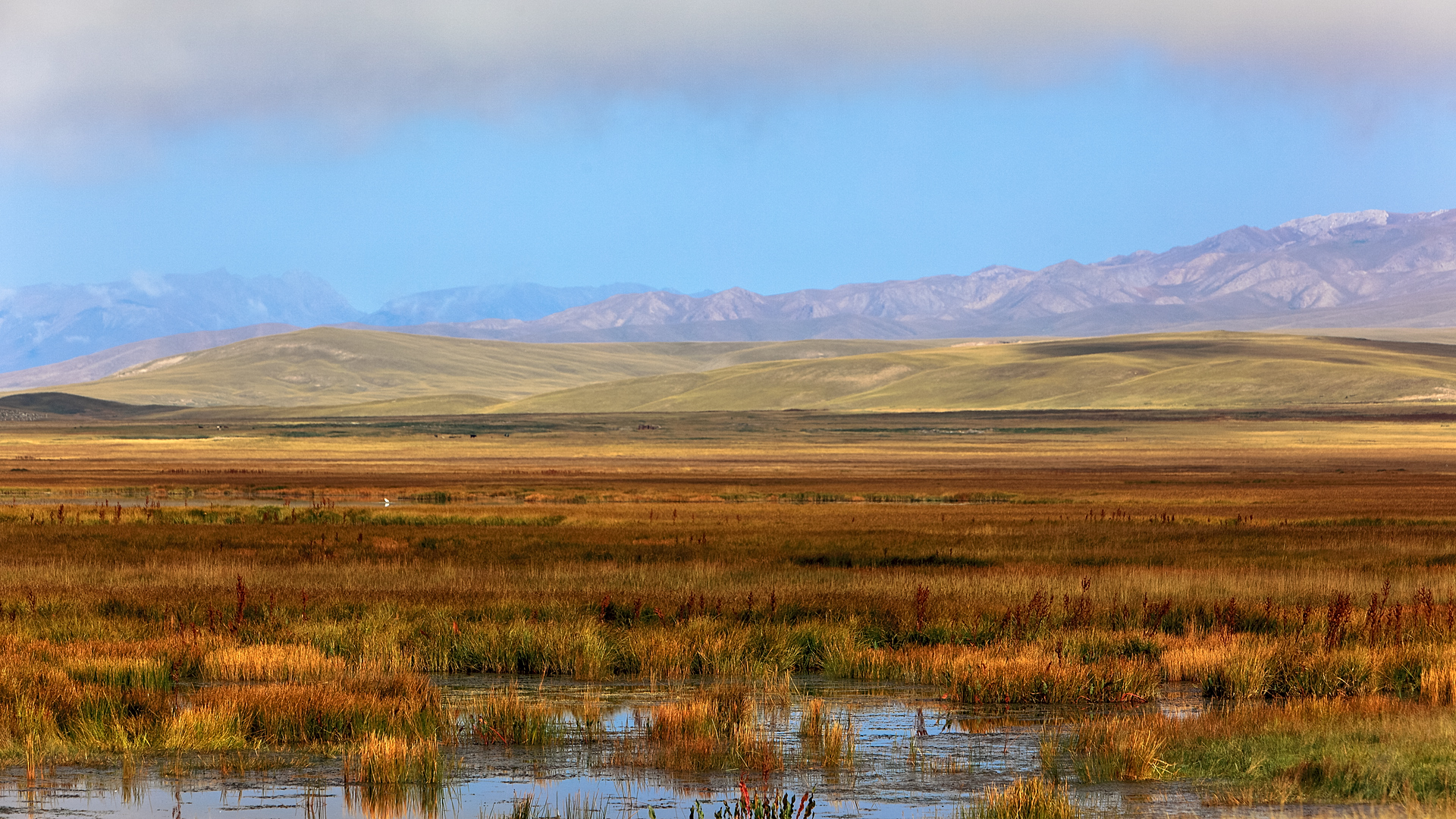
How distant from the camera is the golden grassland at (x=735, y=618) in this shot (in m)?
13.4

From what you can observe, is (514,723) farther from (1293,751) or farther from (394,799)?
(1293,751)

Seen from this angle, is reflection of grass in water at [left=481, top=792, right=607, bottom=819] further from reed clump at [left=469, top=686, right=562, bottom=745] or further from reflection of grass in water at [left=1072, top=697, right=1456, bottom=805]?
reflection of grass in water at [left=1072, top=697, right=1456, bottom=805]

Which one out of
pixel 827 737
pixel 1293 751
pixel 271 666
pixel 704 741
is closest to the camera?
pixel 1293 751

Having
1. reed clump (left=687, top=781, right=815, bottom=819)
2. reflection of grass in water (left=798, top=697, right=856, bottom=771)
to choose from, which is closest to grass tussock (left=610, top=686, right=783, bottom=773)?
reflection of grass in water (left=798, top=697, right=856, bottom=771)

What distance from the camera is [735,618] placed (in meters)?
21.3

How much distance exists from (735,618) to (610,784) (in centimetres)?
904

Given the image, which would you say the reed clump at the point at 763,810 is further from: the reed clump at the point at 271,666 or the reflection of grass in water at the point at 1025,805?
the reed clump at the point at 271,666

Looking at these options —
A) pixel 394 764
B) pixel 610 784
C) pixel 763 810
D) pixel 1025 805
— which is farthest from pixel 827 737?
pixel 394 764

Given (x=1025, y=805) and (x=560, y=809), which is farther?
(x=560, y=809)

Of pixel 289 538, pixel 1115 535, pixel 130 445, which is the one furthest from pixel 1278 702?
pixel 130 445

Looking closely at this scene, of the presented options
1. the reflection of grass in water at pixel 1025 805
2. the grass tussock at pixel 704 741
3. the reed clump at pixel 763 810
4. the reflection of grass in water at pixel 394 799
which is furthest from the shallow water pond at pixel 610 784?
the reed clump at pixel 763 810

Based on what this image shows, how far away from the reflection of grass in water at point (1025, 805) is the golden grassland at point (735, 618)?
1.97 m

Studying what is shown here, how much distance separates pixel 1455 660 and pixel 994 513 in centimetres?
3152

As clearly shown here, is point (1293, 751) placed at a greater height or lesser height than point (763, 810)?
lesser
